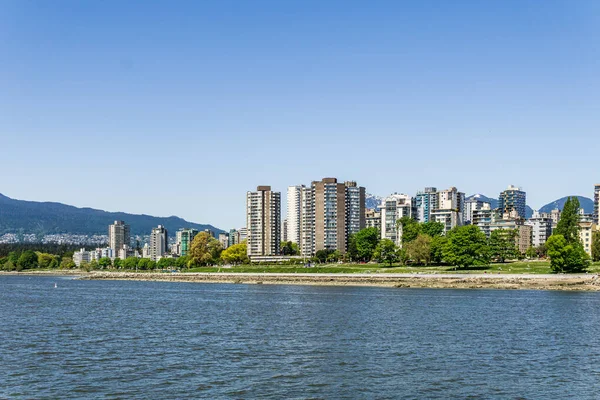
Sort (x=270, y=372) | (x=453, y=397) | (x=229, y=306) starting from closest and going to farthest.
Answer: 1. (x=453, y=397)
2. (x=270, y=372)
3. (x=229, y=306)

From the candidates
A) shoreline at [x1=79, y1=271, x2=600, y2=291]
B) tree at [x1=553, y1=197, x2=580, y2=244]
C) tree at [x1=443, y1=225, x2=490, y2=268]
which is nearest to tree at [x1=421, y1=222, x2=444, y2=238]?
tree at [x1=553, y1=197, x2=580, y2=244]

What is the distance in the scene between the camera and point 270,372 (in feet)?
116

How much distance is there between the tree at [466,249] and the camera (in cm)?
14038

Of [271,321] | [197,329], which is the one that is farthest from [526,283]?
[197,329]

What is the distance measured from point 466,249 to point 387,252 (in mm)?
33180

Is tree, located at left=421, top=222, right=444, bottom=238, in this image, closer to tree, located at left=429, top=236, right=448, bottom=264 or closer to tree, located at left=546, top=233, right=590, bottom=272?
tree, located at left=429, top=236, right=448, bottom=264

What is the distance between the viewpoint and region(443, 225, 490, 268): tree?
14038 centimetres

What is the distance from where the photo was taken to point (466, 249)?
140m

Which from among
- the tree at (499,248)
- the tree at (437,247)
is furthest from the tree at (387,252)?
the tree at (499,248)

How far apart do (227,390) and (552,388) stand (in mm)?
14708

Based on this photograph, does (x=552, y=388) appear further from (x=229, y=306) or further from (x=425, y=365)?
(x=229, y=306)

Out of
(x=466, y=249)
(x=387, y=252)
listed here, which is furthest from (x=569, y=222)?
(x=387, y=252)

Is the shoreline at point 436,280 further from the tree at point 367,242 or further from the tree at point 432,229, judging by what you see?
the tree at point 432,229

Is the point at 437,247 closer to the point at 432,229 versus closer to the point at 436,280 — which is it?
the point at 432,229
